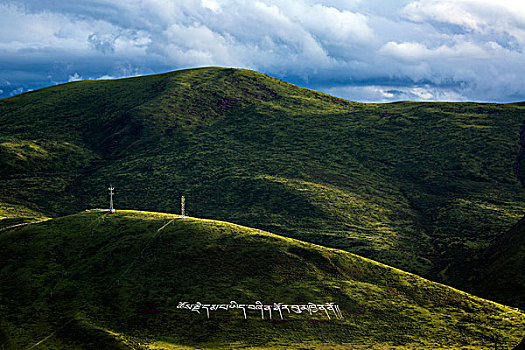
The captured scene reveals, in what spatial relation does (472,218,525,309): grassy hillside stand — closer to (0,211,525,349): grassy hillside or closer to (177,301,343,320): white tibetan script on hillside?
(0,211,525,349): grassy hillside

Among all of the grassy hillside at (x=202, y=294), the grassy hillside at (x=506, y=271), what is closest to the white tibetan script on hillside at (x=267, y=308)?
the grassy hillside at (x=202, y=294)

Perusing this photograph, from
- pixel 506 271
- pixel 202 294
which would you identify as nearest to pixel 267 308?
pixel 202 294

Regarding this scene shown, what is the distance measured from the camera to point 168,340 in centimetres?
6388

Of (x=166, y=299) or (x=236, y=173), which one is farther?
(x=236, y=173)

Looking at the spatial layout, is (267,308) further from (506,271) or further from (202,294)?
(506,271)

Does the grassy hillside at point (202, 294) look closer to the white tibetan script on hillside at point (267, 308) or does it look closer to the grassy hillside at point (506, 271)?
the white tibetan script on hillside at point (267, 308)

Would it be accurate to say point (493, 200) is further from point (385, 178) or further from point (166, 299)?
point (166, 299)

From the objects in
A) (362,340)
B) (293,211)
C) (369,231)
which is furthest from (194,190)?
(362,340)

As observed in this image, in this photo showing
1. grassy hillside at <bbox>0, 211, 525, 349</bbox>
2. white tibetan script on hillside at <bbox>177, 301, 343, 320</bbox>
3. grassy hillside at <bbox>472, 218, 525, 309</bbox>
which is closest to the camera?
grassy hillside at <bbox>0, 211, 525, 349</bbox>

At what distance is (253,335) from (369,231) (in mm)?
93017

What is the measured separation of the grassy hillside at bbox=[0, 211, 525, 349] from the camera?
65312 millimetres

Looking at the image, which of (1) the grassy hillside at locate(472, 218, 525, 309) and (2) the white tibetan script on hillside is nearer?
(2) the white tibetan script on hillside

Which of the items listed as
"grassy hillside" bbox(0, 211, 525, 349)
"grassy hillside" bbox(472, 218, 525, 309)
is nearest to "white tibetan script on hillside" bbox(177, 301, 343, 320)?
"grassy hillside" bbox(0, 211, 525, 349)

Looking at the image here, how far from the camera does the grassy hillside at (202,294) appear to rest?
214 feet
